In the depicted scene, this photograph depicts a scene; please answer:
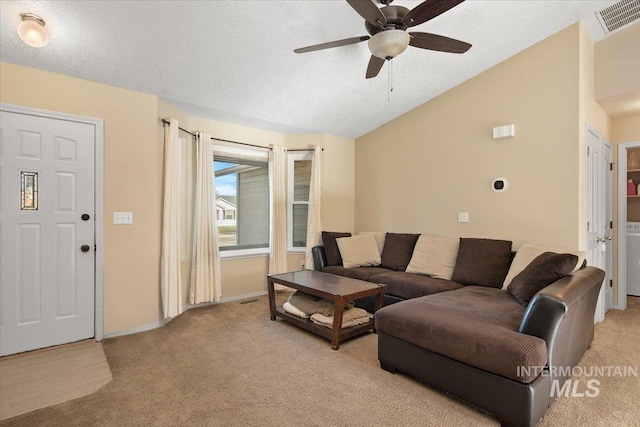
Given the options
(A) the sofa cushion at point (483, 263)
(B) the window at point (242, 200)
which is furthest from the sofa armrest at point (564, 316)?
(B) the window at point (242, 200)

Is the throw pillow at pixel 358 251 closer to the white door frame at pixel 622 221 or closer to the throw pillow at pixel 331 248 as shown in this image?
the throw pillow at pixel 331 248

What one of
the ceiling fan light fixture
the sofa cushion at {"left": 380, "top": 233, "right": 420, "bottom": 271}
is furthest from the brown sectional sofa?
the ceiling fan light fixture

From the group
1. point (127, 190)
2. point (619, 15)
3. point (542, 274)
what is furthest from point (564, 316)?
point (127, 190)

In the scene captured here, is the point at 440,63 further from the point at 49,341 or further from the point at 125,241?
the point at 49,341

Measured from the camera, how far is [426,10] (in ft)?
6.76

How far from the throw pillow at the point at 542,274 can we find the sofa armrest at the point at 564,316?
0.22ft

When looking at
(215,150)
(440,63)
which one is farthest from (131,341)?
(440,63)

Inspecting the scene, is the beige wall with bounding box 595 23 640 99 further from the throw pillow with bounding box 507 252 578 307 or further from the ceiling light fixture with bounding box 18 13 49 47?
the ceiling light fixture with bounding box 18 13 49 47

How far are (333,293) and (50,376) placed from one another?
2235 millimetres

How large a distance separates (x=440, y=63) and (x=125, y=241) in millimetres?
3779

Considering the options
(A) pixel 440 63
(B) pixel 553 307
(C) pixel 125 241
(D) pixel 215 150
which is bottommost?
(B) pixel 553 307

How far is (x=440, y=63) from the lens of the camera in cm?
351

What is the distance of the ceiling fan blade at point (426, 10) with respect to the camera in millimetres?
1972

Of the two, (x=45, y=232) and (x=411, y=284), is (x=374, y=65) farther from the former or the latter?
(x=45, y=232)
